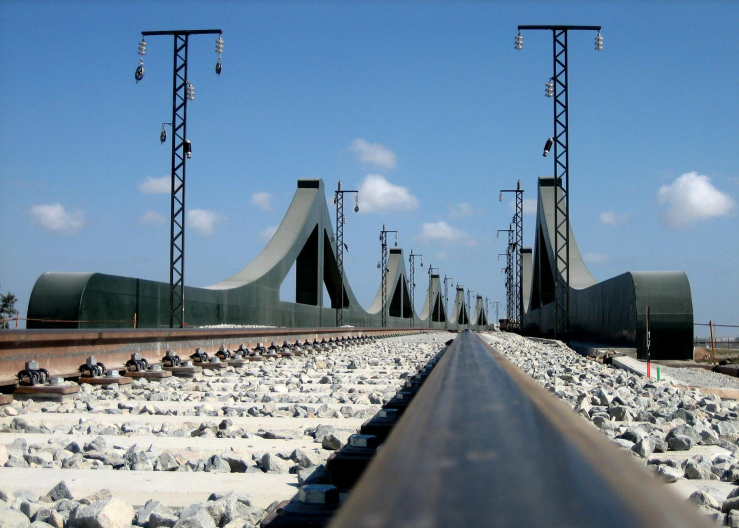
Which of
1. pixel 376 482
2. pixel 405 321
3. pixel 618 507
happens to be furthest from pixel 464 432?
pixel 405 321

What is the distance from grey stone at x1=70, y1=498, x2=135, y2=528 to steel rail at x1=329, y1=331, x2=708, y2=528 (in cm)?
77

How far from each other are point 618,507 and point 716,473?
1813mm

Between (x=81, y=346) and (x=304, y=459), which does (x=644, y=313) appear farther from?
(x=304, y=459)

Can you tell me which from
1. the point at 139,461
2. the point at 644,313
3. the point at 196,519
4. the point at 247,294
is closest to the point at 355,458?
the point at 196,519

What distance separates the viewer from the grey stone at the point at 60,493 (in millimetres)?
1896

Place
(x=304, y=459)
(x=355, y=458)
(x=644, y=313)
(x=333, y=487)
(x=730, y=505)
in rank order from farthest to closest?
(x=644, y=313), (x=304, y=459), (x=730, y=505), (x=355, y=458), (x=333, y=487)

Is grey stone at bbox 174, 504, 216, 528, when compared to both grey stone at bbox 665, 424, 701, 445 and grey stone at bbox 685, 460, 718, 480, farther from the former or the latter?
grey stone at bbox 665, 424, 701, 445

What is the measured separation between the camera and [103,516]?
1.62 m

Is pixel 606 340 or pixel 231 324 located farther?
pixel 231 324

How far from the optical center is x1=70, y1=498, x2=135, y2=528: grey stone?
5.29 ft

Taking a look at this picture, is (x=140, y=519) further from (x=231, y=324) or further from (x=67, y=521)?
(x=231, y=324)

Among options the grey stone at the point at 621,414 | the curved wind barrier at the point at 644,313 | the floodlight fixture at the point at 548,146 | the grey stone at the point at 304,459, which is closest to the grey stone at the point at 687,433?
the grey stone at the point at 621,414

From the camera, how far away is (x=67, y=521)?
5.46 ft

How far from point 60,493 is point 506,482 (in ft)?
4.87
